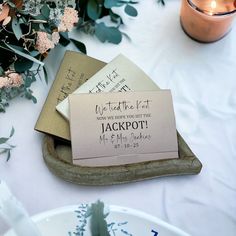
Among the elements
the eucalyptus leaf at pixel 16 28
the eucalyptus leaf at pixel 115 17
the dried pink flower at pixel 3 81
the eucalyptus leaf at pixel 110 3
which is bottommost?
the eucalyptus leaf at pixel 115 17

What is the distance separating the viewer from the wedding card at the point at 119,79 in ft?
1.80

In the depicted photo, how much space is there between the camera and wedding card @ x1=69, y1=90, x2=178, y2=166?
0.51 m

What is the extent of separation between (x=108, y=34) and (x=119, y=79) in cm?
10

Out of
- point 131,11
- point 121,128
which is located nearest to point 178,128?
point 121,128

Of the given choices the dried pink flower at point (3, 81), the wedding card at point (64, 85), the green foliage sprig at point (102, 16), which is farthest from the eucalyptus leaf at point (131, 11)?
the dried pink flower at point (3, 81)

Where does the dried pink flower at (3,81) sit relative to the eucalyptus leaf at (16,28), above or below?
below

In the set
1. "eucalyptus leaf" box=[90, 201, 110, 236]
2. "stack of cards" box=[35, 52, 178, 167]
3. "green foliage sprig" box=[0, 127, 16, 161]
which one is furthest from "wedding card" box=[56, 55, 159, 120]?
"eucalyptus leaf" box=[90, 201, 110, 236]

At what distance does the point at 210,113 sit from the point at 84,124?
180 millimetres

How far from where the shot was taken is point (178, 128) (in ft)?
1.87

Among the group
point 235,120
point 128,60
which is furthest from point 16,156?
point 235,120

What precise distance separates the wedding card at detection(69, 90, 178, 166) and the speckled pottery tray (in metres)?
0.01

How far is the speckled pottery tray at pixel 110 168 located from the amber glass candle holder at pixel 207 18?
0.19 m

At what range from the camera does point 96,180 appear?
503 mm

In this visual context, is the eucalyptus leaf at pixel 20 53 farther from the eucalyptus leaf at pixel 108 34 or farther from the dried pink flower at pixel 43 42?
the eucalyptus leaf at pixel 108 34
